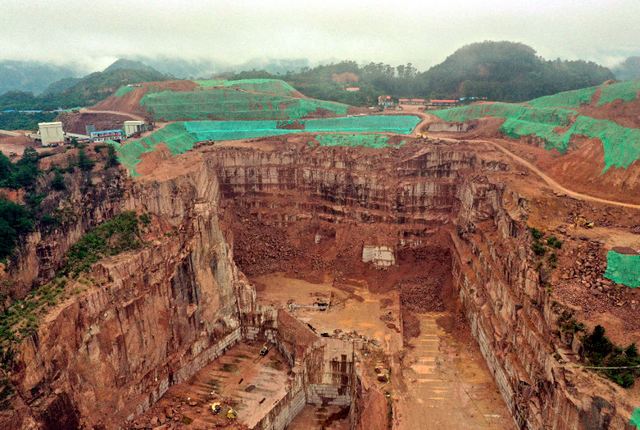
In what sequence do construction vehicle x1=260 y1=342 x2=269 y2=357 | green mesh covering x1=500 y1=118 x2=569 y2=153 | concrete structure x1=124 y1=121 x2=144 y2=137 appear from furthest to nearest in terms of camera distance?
1. concrete structure x1=124 y1=121 x2=144 y2=137
2. green mesh covering x1=500 y1=118 x2=569 y2=153
3. construction vehicle x1=260 y1=342 x2=269 y2=357

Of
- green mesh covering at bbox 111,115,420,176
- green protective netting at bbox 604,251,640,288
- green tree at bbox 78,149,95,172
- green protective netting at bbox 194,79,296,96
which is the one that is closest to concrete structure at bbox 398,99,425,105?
green mesh covering at bbox 111,115,420,176

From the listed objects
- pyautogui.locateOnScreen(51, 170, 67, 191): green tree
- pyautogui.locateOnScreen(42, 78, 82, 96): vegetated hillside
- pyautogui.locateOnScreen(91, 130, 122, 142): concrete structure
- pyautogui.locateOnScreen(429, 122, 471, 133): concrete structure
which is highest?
pyautogui.locateOnScreen(42, 78, 82, 96): vegetated hillside

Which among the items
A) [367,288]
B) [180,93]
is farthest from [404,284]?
[180,93]

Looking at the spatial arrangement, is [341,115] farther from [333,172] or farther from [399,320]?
[399,320]

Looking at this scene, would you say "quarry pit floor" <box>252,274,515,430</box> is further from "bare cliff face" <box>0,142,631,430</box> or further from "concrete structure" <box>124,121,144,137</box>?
"concrete structure" <box>124,121,144,137</box>

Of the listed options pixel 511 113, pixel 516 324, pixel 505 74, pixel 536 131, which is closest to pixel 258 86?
pixel 511 113

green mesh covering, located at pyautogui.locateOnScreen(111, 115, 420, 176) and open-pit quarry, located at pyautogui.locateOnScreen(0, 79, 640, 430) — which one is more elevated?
green mesh covering, located at pyautogui.locateOnScreen(111, 115, 420, 176)

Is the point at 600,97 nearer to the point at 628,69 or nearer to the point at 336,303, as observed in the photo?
the point at 336,303
